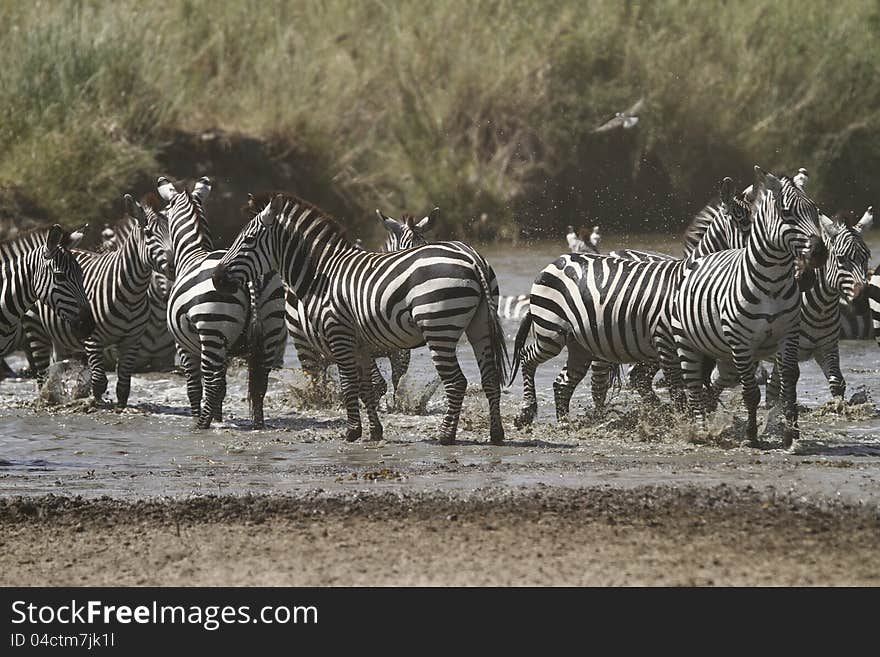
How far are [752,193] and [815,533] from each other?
5876 millimetres

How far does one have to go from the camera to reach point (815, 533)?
25.1 ft

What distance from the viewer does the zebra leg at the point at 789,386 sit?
10969 mm

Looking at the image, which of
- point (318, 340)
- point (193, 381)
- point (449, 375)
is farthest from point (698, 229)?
point (193, 381)

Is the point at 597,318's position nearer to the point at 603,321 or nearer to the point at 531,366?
the point at 603,321

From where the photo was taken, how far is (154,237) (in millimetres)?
14039

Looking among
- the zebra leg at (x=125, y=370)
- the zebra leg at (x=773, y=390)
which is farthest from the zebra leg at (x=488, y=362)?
the zebra leg at (x=125, y=370)

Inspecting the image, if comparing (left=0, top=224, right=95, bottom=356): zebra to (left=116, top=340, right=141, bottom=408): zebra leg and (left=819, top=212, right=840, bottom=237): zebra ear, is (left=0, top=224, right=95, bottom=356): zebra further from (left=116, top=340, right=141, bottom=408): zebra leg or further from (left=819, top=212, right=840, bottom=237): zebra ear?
(left=819, top=212, right=840, bottom=237): zebra ear

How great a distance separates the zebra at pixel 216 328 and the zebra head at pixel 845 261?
4.54 m

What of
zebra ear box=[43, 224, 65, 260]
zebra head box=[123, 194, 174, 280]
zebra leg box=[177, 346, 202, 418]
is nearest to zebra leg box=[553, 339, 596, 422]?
zebra leg box=[177, 346, 202, 418]

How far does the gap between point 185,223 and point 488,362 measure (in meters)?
3.42

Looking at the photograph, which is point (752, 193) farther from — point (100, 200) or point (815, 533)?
point (100, 200)
